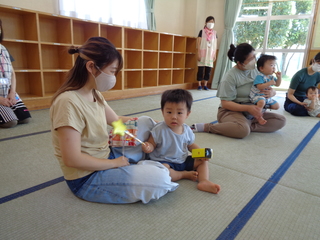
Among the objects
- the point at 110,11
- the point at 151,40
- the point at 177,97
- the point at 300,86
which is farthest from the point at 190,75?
the point at 177,97

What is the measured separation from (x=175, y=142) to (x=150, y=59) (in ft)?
10.7

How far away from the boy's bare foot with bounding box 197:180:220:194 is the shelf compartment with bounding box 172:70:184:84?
3910mm

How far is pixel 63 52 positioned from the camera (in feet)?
10.1

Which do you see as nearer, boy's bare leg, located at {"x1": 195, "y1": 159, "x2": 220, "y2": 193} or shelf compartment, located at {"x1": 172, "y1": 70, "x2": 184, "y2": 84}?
boy's bare leg, located at {"x1": 195, "y1": 159, "x2": 220, "y2": 193}

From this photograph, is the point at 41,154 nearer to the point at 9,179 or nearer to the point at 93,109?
the point at 9,179

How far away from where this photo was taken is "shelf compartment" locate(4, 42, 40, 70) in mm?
2752

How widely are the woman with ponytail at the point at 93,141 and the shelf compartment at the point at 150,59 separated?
3.30 meters

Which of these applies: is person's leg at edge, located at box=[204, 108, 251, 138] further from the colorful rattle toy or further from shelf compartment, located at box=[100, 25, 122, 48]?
shelf compartment, located at box=[100, 25, 122, 48]

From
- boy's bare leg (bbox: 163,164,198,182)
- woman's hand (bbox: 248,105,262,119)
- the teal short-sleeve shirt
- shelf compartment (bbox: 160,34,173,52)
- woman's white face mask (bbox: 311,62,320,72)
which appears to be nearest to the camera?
boy's bare leg (bbox: 163,164,198,182)

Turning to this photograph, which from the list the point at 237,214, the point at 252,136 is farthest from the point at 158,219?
the point at 252,136

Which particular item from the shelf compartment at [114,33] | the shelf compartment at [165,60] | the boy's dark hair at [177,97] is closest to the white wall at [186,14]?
the shelf compartment at [165,60]

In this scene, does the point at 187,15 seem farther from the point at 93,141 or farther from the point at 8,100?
the point at 93,141

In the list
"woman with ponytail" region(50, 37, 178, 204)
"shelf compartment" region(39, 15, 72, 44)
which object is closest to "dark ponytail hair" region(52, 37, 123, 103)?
"woman with ponytail" region(50, 37, 178, 204)

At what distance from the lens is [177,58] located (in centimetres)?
487
